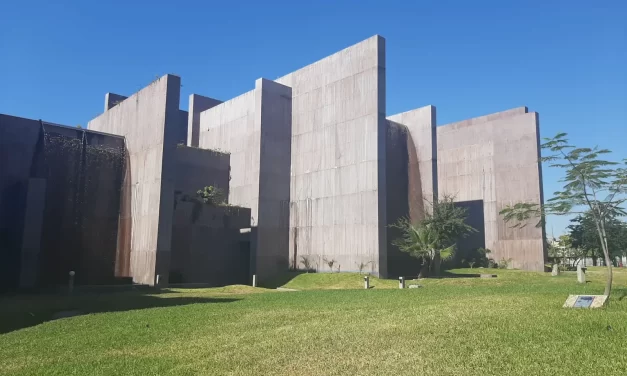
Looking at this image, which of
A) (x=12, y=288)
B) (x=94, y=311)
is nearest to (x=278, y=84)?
(x=12, y=288)

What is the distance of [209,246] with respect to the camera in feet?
115

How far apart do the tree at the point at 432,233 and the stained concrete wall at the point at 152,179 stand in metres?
16.1

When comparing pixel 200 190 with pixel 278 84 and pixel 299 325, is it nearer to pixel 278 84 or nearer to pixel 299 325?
pixel 278 84

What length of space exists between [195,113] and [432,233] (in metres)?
26.7

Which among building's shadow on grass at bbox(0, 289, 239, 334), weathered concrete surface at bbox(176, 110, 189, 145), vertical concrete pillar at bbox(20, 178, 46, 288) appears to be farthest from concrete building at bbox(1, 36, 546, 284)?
building's shadow on grass at bbox(0, 289, 239, 334)

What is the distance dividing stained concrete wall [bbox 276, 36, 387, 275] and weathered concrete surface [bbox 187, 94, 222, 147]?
40.5 ft

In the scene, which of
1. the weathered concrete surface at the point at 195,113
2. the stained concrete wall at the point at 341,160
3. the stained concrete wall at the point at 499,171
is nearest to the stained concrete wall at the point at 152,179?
the stained concrete wall at the point at 341,160

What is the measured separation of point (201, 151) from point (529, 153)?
2945cm

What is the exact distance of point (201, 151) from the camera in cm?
4044

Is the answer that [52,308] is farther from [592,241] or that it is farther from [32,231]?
[592,241]

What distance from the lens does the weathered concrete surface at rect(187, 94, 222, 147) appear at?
48.4 m

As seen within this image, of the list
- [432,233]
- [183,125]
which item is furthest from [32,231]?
[183,125]

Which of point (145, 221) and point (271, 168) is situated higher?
point (271, 168)

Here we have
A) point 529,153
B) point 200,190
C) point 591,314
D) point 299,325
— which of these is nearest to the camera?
point 591,314
